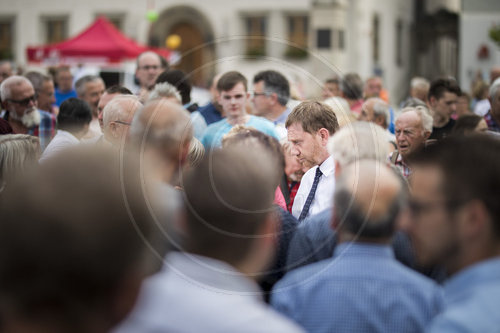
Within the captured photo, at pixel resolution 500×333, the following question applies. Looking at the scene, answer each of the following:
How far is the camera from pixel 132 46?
15.9 metres

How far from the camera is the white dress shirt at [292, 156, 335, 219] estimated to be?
3.47 meters

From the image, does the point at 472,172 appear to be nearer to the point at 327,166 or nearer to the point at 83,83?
the point at 327,166

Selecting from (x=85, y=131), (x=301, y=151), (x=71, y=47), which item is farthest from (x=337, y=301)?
(x=71, y=47)

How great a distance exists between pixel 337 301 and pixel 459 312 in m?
0.45

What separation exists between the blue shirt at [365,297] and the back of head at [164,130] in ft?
2.56

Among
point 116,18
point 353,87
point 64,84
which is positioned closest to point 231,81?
point 353,87

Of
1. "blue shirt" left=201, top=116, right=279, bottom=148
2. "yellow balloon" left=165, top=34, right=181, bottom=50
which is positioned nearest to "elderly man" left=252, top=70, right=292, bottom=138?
"blue shirt" left=201, top=116, right=279, bottom=148

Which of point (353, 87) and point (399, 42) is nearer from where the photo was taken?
point (353, 87)

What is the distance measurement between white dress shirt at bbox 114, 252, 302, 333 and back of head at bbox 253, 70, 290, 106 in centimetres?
391

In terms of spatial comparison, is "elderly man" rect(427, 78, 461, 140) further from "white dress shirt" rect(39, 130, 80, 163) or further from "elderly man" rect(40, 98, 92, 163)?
"white dress shirt" rect(39, 130, 80, 163)

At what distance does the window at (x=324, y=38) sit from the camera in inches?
834

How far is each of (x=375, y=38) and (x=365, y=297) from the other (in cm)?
2745

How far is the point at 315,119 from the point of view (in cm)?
384

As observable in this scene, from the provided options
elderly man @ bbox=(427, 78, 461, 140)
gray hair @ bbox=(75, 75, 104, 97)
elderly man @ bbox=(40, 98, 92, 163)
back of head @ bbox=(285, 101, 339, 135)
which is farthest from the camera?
gray hair @ bbox=(75, 75, 104, 97)
